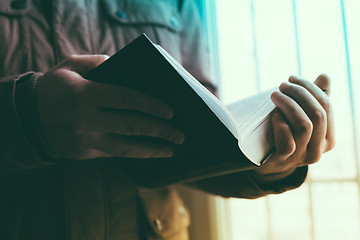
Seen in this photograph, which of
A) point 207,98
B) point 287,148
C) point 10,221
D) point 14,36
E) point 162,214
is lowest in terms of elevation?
point 162,214

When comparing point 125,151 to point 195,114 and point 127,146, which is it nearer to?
point 127,146

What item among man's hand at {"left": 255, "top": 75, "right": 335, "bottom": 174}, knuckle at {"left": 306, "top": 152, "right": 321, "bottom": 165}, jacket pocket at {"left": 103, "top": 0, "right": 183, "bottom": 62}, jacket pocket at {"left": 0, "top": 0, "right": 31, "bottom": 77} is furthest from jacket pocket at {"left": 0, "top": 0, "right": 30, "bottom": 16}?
knuckle at {"left": 306, "top": 152, "right": 321, "bottom": 165}

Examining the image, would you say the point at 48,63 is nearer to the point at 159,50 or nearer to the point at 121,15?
the point at 121,15

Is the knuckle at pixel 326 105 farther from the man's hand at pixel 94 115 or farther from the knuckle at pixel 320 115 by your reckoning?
the man's hand at pixel 94 115

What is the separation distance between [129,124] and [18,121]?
201 mm

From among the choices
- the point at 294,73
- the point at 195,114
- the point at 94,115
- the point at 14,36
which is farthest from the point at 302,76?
the point at 14,36

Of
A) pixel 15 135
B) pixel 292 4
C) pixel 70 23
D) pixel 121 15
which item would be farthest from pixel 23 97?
pixel 292 4

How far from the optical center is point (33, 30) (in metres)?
0.60

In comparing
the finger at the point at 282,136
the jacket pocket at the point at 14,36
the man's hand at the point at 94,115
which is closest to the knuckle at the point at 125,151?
the man's hand at the point at 94,115

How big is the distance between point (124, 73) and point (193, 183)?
0.47m

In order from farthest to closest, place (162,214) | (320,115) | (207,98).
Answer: (162,214)
(320,115)
(207,98)

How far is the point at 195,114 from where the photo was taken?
1.17 feet

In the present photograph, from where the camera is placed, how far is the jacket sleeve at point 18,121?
41 centimetres

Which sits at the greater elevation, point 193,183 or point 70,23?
point 70,23
